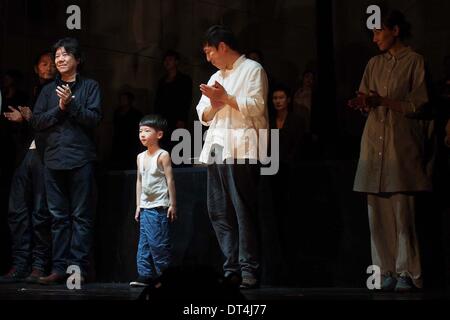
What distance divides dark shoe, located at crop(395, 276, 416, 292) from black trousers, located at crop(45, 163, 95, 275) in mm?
2094

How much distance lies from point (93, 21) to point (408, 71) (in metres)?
5.19

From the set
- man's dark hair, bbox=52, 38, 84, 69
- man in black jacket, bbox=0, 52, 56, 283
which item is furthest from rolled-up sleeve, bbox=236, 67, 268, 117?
man in black jacket, bbox=0, 52, 56, 283

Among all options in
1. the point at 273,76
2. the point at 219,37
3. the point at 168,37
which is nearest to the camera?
the point at 219,37

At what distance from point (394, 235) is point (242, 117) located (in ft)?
3.73

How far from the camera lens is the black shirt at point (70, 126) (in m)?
5.38

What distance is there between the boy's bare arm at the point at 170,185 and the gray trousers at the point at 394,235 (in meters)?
1.30

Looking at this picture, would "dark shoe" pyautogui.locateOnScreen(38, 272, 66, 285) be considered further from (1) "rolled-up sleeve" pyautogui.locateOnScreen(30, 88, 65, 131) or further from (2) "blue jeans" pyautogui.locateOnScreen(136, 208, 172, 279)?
(1) "rolled-up sleeve" pyautogui.locateOnScreen(30, 88, 65, 131)

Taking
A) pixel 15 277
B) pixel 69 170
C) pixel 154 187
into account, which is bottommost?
pixel 15 277

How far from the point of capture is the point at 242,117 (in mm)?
4852

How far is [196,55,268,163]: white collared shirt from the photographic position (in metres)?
4.79

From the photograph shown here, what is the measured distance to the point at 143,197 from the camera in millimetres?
5441

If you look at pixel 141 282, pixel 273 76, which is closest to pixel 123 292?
pixel 141 282

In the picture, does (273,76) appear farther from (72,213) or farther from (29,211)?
(72,213)
